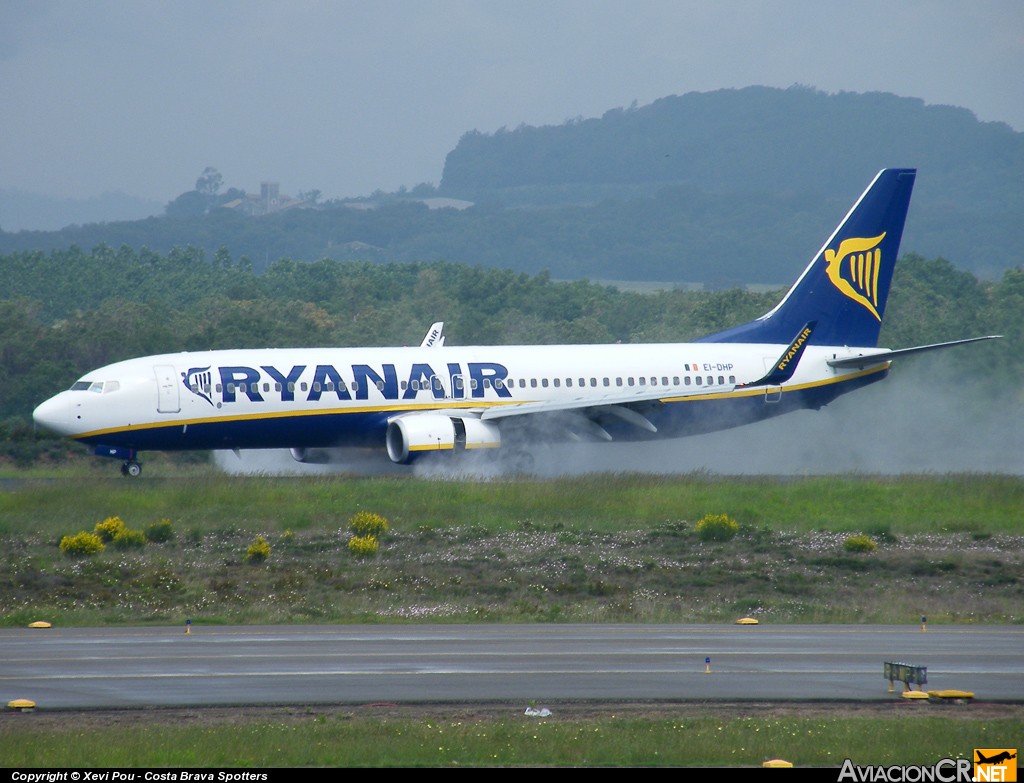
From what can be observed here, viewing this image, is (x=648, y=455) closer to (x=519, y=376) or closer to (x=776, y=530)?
(x=519, y=376)

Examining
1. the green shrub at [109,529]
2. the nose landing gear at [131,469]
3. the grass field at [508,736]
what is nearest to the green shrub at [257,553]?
the green shrub at [109,529]

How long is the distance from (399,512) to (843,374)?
1774 centimetres

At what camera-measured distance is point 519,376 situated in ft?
133

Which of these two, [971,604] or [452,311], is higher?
Answer: [452,311]

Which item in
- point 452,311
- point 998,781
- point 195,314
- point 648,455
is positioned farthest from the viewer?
point 452,311

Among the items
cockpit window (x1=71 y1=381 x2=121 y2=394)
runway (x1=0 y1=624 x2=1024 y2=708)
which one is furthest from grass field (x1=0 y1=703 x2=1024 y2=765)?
cockpit window (x1=71 y1=381 x2=121 y2=394)

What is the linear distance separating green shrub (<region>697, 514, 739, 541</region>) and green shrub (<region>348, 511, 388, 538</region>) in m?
7.07

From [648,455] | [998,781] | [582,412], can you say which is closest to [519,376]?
[582,412]

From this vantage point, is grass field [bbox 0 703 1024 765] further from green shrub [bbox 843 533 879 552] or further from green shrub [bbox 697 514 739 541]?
green shrub [bbox 697 514 739 541]

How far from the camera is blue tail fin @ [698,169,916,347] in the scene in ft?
147

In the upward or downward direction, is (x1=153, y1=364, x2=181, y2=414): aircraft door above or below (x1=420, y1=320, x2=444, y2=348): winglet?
below

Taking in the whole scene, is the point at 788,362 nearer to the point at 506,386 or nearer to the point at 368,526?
the point at 506,386

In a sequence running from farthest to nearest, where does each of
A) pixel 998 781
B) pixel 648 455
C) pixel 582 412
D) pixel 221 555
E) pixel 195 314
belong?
pixel 195 314
pixel 648 455
pixel 582 412
pixel 221 555
pixel 998 781

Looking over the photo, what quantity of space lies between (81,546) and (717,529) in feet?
44.6
